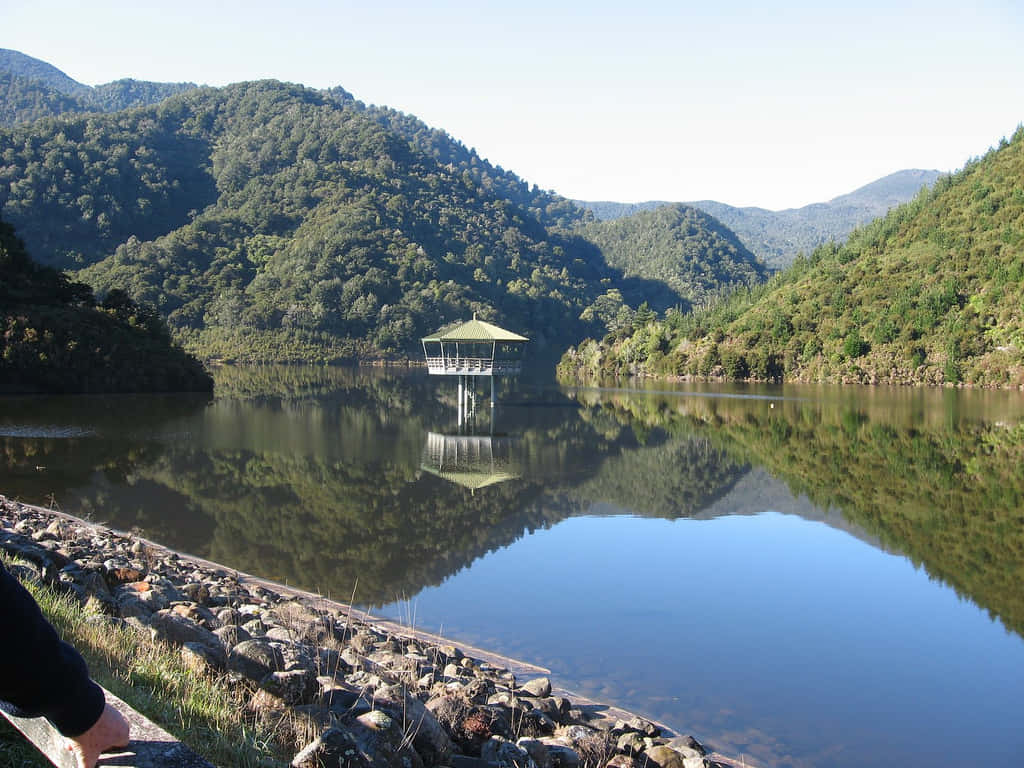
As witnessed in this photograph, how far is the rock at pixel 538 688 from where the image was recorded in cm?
606

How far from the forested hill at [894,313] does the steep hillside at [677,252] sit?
6533 centimetres

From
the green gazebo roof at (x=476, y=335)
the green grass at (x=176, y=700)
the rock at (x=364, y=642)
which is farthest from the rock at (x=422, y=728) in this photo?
the green gazebo roof at (x=476, y=335)

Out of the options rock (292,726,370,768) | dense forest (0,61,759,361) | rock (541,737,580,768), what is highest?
dense forest (0,61,759,361)

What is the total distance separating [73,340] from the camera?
110 ft

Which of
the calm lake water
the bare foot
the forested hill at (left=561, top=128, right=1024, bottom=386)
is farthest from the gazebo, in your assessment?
the forested hill at (left=561, top=128, right=1024, bottom=386)

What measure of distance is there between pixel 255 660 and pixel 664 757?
102 inches

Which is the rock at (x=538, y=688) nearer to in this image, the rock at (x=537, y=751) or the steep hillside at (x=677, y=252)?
the rock at (x=537, y=751)

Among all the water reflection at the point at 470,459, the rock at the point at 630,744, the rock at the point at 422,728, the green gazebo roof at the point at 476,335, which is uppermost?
the green gazebo roof at the point at 476,335

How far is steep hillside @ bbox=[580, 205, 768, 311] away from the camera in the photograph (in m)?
150

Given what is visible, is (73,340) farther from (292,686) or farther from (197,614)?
(292,686)

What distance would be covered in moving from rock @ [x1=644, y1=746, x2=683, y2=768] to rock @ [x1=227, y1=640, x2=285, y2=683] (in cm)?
235

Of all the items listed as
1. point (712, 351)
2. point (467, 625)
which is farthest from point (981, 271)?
point (467, 625)

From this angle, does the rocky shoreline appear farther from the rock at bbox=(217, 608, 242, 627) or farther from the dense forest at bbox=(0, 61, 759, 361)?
the dense forest at bbox=(0, 61, 759, 361)

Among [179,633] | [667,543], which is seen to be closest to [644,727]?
[179,633]
